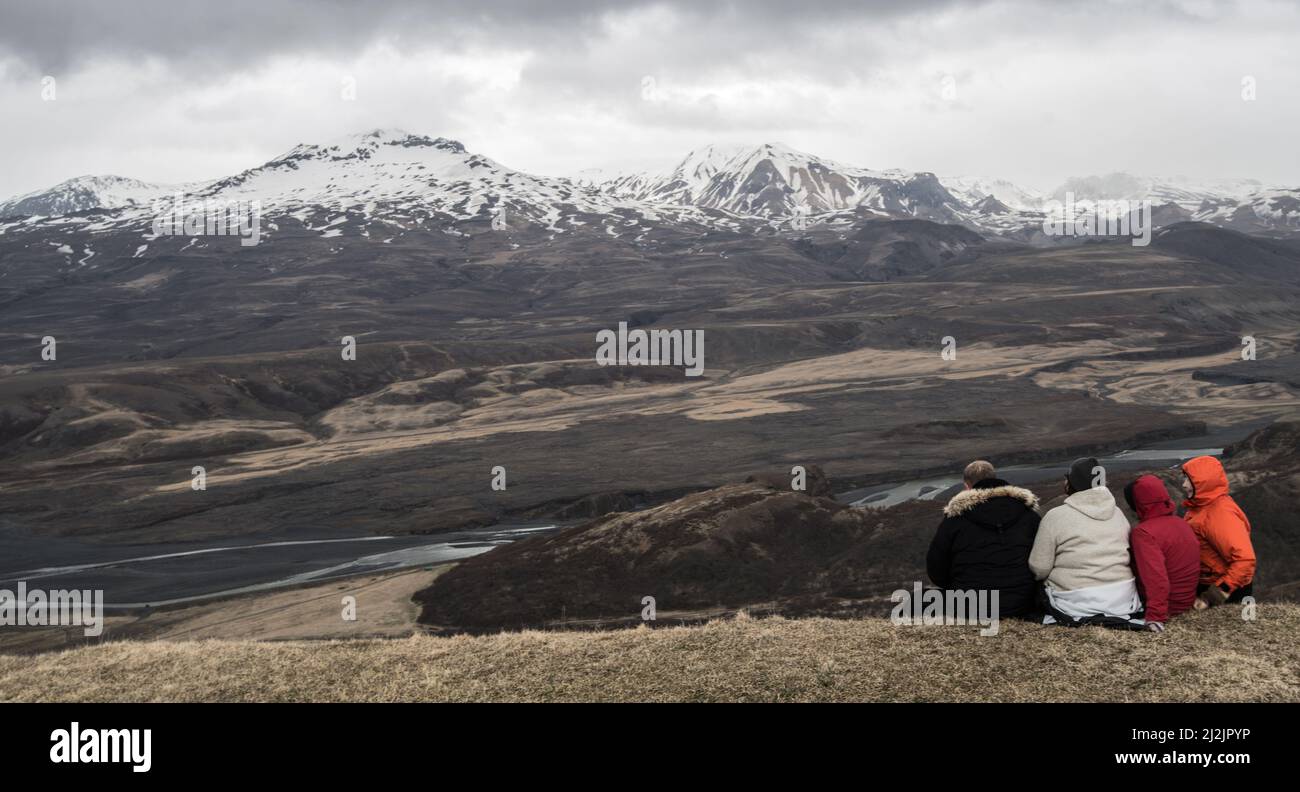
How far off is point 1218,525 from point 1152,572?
48.5 inches

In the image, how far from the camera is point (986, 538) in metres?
13.2

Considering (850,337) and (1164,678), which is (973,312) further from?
(1164,678)

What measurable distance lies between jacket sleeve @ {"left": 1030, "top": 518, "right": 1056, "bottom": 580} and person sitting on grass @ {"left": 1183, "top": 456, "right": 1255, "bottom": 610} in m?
A: 1.91

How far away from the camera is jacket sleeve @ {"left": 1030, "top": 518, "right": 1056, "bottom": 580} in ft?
42.9

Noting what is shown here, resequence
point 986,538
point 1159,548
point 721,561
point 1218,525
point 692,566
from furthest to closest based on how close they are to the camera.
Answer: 1. point 721,561
2. point 692,566
3. point 1218,525
4. point 986,538
5. point 1159,548

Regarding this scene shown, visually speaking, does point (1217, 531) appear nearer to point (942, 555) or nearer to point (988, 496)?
point (988, 496)

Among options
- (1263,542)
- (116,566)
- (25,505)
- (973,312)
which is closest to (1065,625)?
(1263,542)

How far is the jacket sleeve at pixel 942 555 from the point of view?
13289mm

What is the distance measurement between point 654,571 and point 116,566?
41.9 m

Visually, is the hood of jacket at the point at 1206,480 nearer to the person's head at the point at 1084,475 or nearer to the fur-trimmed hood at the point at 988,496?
the person's head at the point at 1084,475

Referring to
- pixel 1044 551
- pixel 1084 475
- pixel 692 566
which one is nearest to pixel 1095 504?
pixel 1084 475

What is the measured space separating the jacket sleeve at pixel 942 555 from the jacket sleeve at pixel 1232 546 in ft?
11.2

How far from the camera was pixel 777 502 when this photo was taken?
49.5 metres

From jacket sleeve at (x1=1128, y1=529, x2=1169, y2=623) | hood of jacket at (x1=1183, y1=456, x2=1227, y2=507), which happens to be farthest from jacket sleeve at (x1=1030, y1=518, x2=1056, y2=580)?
hood of jacket at (x1=1183, y1=456, x2=1227, y2=507)
